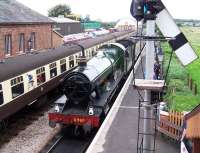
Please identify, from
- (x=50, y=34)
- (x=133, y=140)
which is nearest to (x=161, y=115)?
(x=133, y=140)

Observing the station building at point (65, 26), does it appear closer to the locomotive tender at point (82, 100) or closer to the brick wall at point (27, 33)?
the brick wall at point (27, 33)

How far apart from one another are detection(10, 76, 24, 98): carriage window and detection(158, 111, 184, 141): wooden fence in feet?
20.8

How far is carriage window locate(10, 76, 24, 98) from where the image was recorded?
14.7 m

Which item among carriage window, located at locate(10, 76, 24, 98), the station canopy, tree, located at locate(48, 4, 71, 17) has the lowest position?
carriage window, located at locate(10, 76, 24, 98)

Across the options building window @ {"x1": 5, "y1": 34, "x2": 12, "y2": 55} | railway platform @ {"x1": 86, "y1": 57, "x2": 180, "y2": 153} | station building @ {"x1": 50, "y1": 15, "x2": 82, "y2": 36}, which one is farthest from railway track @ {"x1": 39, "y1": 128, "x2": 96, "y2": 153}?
station building @ {"x1": 50, "y1": 15, "x2": 82, "y2": 36}

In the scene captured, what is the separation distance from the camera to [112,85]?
1708 centimetres

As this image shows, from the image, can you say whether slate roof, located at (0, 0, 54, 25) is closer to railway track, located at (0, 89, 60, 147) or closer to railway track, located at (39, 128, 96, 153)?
railway track, located at (0, 89, 60, 147)

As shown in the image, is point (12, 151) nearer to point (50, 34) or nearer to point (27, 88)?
point (27, 88)

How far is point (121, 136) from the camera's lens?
10727mm

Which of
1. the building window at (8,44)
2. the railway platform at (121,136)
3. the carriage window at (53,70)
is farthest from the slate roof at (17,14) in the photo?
the railway platform at (121,136)

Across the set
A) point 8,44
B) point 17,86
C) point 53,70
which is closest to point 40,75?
point 53,70

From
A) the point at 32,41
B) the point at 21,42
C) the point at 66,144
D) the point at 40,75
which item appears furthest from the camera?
the point at 32,41

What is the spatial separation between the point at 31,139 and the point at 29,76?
11.2 feet

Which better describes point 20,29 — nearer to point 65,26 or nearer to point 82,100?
point 82,100
